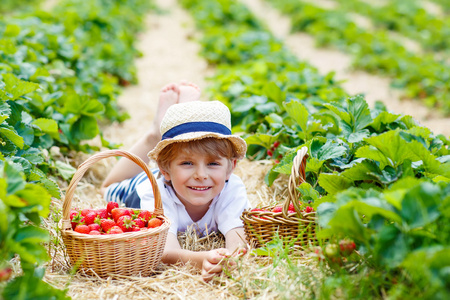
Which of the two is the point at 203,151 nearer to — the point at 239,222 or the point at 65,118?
the point at 239,222

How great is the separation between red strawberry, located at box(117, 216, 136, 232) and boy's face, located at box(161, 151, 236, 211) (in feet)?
1.39

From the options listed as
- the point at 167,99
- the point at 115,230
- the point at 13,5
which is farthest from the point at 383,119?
the point at 13,5

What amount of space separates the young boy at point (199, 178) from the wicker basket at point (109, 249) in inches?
10.1

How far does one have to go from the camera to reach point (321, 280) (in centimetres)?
180

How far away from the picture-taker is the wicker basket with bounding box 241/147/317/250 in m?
2.23

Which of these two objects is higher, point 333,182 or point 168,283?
point 333,182

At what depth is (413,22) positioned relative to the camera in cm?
1316

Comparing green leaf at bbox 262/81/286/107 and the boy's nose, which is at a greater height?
green leaf at bbox 262/81/286/107

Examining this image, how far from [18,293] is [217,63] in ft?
23.6

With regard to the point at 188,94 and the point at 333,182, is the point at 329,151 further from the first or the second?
the point at 188,94

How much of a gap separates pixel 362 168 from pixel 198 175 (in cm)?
89

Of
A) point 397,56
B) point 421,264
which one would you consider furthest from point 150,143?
point 397,56

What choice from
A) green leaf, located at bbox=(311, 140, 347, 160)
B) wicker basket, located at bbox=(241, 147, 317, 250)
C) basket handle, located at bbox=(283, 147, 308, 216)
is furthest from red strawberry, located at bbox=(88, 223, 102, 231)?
green leaf, located at bbox=(311, 140, 347, 160)

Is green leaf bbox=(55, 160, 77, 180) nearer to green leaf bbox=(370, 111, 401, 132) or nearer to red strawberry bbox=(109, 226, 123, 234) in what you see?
red strawberry bbox=(109, 226, 123, 234)
